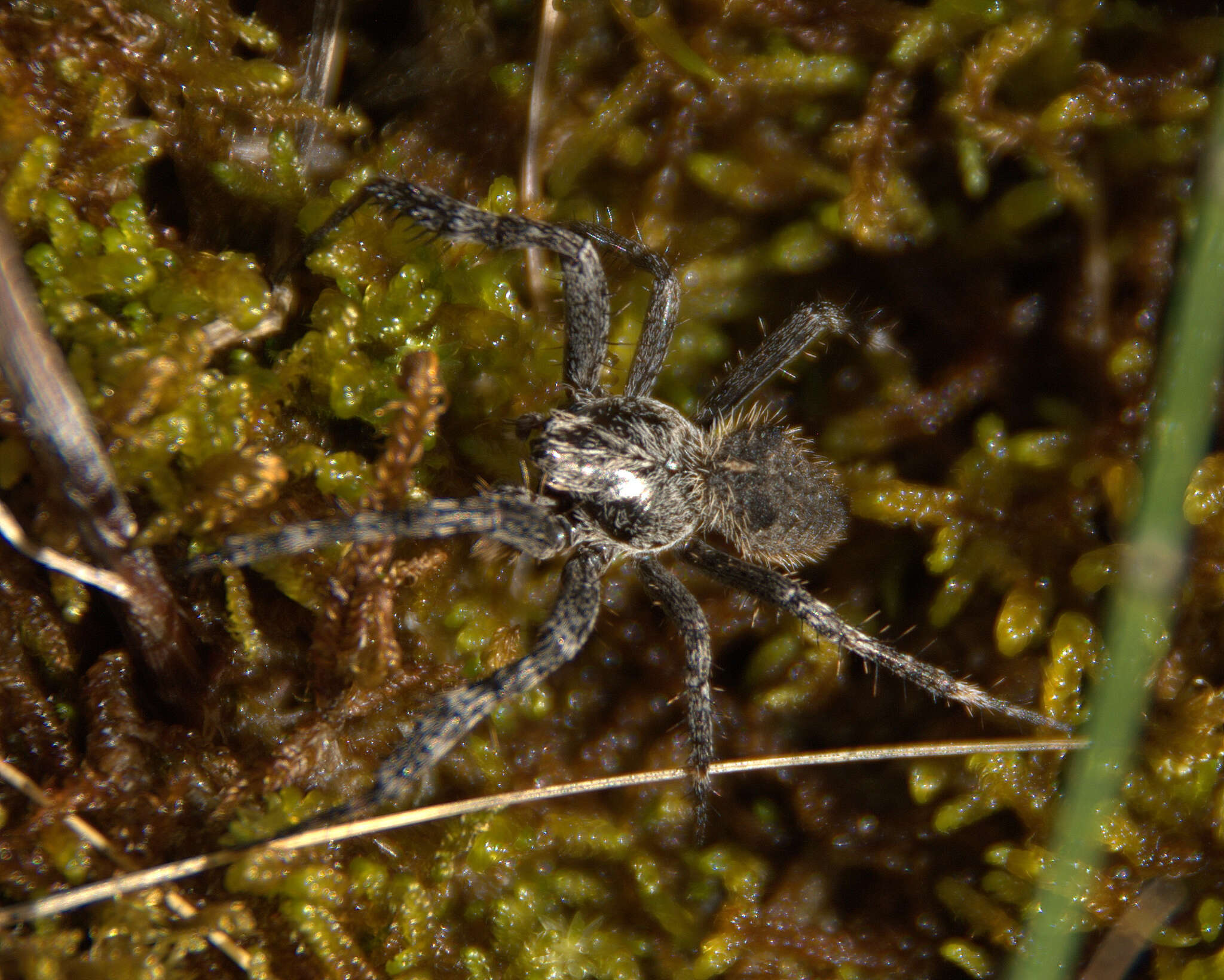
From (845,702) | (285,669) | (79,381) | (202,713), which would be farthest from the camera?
(845,702)

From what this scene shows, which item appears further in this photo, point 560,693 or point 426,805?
point 560,693

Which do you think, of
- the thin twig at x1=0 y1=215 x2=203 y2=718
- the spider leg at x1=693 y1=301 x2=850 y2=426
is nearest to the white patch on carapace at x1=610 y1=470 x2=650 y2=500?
the spider leg at x1=693 y1=301 x2=850 y2=426

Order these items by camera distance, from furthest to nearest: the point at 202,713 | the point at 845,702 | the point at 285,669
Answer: the point at 845,702, the point at 285,669, the point at 202,713

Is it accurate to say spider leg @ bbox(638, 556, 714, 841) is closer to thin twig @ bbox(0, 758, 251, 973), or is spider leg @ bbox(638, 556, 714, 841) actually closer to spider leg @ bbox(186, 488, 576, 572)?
spider leg @ bbox(186, 488, 576, 572)

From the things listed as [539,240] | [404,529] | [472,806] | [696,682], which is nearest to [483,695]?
[472,806]

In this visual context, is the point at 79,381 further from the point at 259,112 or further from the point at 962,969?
the point at 962,969

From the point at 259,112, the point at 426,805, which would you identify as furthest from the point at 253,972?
the point at 259,112

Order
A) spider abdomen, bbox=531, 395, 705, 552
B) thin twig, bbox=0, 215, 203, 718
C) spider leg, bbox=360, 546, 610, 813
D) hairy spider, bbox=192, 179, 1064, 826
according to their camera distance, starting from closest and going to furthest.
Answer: thin twig, bbox=0, 215, 203, 718
spider leg, bbox=360, 546, 610, 813
hairy spider, bbox=192, 179, 1064, 826
spider abdomen, bbox=531, 395, 705, 552
